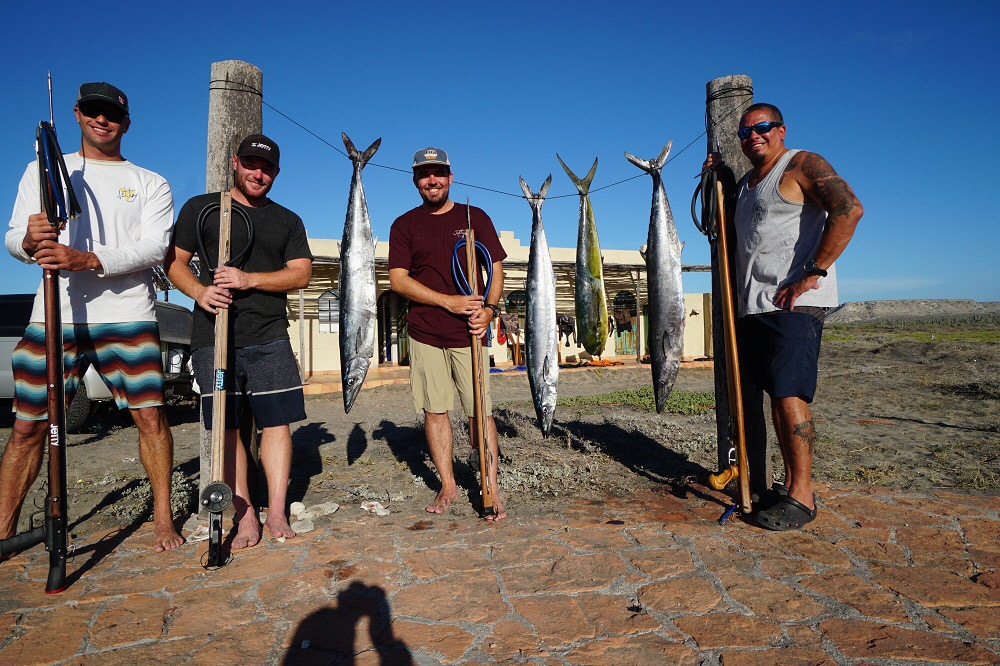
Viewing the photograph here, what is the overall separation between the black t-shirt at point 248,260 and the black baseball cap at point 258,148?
0.28 meters

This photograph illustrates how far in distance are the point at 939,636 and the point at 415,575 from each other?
205 centimetres

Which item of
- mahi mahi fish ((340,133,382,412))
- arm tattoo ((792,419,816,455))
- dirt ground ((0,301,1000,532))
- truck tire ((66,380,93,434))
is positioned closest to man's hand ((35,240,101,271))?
mahi mahi fish ((340,133,382,412))

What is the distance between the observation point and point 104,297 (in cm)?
304

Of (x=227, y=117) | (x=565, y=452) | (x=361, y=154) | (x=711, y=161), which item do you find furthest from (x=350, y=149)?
(x=565, y=452)

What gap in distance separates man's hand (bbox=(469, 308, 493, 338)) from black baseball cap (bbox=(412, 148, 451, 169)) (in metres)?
0.93

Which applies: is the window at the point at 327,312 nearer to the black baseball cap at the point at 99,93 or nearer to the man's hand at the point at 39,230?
the black baseball cap at the point at 99,93

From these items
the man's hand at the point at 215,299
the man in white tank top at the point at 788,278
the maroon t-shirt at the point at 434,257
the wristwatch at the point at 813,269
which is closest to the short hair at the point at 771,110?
the man in white tank top at the point at 788,278

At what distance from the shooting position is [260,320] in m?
3.29

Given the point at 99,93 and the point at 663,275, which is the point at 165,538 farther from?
the point at 663,275

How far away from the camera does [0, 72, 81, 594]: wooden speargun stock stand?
2.64 m

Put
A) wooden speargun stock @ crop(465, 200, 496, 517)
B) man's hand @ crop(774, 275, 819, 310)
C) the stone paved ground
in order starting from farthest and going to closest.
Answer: wooden speargun stock @ crop(465, 200, 496, 517) < man's hand @ crop(774, 275, 819, 310) < the stone paved ground

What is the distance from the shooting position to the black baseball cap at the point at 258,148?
126 inches

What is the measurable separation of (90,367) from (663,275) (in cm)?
693

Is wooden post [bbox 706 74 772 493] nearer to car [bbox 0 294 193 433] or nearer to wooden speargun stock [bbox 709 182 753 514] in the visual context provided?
wooden speargun stock [bbox 709 182 753 514]
